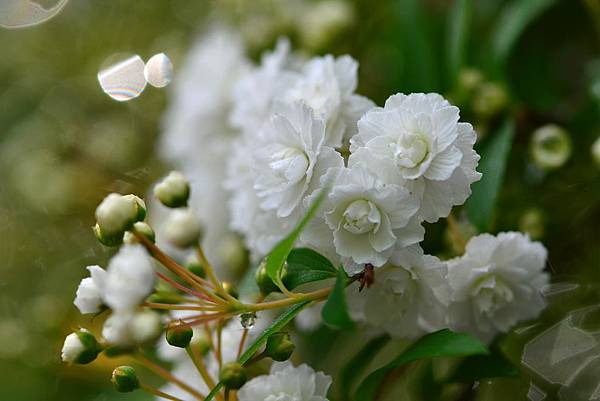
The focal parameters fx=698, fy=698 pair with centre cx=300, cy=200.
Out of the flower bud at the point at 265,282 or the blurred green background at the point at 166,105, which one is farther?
the blurred green background at the point at 166,105

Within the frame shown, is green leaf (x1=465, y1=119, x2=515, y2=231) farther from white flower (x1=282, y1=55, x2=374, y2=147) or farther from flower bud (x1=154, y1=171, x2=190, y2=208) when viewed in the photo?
flower bud (x1=154, y1=171, x2=190, y2=208)

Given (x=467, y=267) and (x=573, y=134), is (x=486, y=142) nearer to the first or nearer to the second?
(x=573, y=134)

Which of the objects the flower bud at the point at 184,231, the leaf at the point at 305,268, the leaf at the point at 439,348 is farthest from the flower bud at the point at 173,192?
the leaf at the point at 439,348

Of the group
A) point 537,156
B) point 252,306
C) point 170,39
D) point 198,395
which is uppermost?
point 170,39

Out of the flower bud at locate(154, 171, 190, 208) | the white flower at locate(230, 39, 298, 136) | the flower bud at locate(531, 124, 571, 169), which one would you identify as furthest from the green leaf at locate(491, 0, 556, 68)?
the flower bud at locate(154, 171, 190, 208)

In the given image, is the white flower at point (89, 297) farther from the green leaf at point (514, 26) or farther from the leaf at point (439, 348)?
the green leaf at point (514, 26)

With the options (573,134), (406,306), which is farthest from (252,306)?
(573,134)

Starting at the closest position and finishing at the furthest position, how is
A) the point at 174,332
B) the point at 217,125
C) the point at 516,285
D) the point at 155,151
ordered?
1. the point at 174,332
2. the point at 516,285
3. the point at 217,125
4. the point at 155,151
